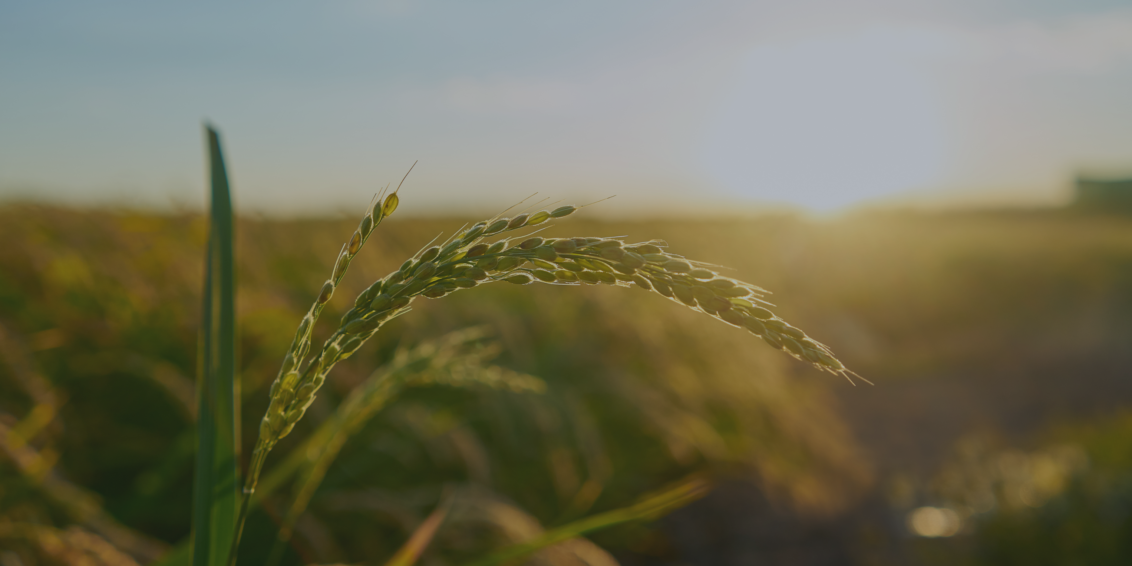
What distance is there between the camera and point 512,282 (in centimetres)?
65

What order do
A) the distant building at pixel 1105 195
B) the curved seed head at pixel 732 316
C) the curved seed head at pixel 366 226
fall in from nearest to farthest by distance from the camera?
1. the curved seed head at pixel 732 316
2. the curved seed head at pixel 366 226
3. the distant building at pixel 1105 195

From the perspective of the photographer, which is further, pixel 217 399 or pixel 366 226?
pixel 217 399

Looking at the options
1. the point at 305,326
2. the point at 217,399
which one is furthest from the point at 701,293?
the point at 217,399

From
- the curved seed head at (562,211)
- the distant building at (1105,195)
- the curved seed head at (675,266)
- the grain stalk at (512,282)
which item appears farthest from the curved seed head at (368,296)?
the distant building at (1105,195)

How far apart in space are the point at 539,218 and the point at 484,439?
3.36 metres

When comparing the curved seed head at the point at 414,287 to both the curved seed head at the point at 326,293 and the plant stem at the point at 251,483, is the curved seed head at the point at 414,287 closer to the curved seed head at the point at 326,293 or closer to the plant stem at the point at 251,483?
the curved seed head at the point at 326,293

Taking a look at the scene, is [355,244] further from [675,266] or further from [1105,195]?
[1105,195]

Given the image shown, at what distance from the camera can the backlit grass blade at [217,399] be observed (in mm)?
818

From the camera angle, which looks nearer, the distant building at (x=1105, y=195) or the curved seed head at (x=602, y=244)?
the curved seed head at (x=602, y=244)

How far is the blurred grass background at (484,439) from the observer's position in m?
2.49

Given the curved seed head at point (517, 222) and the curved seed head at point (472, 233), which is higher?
the curved seed head at point (517, 222)

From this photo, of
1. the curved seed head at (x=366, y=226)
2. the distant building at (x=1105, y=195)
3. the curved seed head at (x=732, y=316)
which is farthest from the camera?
the distant building at (x=1105, y=195)

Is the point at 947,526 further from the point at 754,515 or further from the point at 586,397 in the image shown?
the point at 586,397

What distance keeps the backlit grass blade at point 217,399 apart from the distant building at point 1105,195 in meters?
30.4
